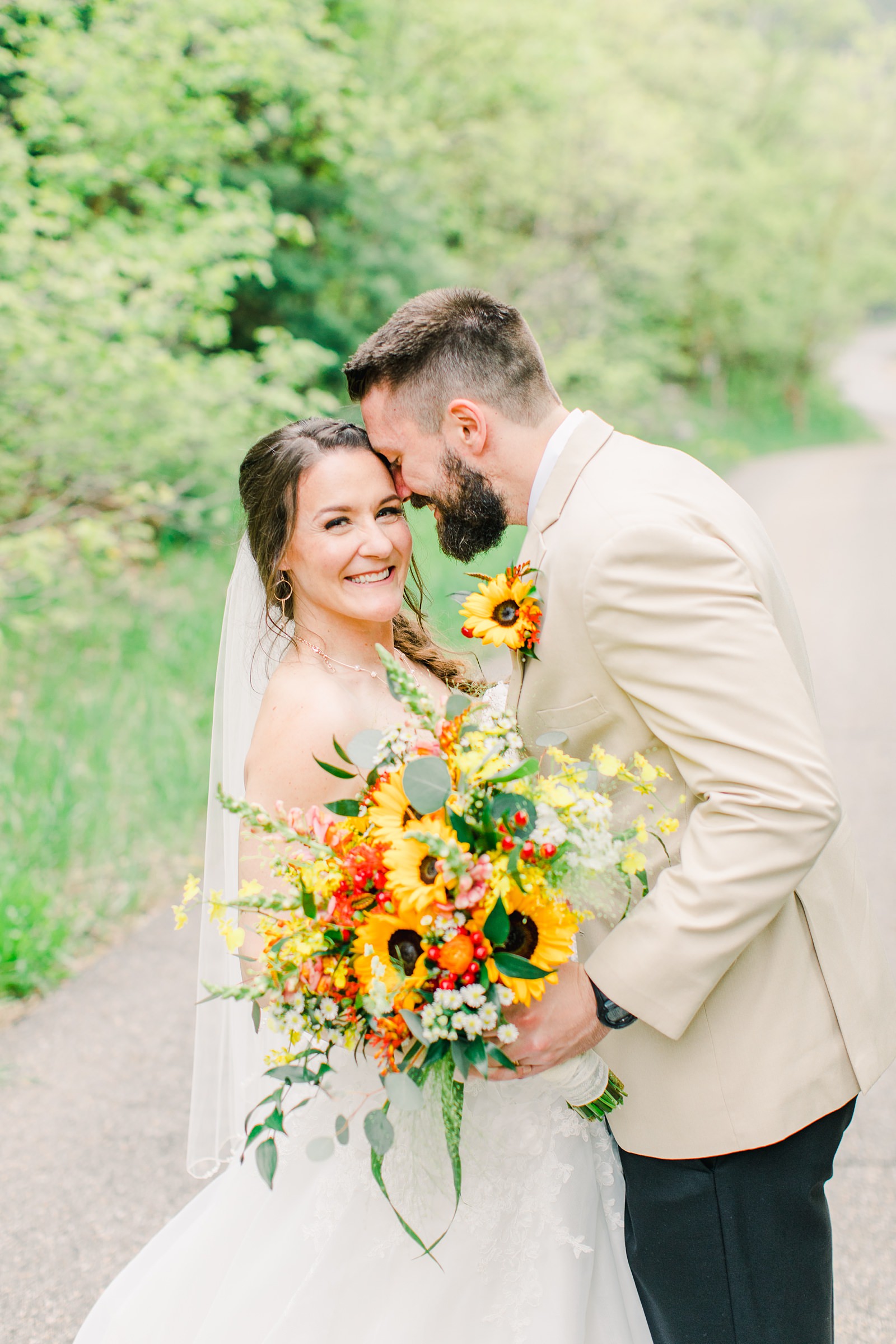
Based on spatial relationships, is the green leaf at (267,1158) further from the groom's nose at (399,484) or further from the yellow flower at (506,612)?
the groom's nose at (399,484)

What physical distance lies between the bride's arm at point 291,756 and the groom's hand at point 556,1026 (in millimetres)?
687

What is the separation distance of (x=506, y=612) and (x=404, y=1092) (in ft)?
2.75

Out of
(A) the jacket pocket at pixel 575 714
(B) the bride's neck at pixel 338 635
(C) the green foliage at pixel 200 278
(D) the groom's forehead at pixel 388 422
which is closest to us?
(A) the jacket pocket at pixel 575 714

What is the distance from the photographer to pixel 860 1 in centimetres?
3194

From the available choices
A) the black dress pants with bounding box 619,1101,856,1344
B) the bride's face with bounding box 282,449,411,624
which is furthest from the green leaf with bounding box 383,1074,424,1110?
the bride's face with bounding box 282,449,411,624

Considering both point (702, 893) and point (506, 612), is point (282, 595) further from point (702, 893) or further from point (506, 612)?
point (702, 893)

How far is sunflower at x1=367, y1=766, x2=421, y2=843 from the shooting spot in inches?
62.0

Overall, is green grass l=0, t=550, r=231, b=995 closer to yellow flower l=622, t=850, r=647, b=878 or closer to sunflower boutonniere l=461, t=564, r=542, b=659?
sunflower boutonniere l=461, t=564, r=542, b=659

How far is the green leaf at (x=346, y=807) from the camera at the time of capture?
1706mm

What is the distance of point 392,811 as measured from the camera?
1.60 meters

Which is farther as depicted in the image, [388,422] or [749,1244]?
[388,422]

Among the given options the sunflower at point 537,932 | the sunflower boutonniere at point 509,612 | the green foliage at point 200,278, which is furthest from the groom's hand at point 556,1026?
the green foliage at point 200,278

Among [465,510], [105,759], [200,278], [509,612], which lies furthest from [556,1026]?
[200,278]

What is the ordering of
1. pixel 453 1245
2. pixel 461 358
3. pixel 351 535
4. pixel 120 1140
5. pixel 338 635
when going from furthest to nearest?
pixel 120 1140
pixel 338 635
pixel 351 535
pixel 461 358
pixel 453 1245
